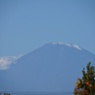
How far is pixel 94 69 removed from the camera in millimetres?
26797

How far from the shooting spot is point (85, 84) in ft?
84.5

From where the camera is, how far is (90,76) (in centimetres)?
2603

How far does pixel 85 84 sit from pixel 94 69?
4.88 ft

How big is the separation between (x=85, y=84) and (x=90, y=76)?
0.63m

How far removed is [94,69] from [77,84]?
160 cm

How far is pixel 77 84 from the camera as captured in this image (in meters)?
26.0

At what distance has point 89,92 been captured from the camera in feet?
83.7

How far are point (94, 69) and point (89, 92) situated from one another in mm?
1889

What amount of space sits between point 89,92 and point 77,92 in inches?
28.0

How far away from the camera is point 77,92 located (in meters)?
25.5

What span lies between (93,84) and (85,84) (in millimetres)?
490

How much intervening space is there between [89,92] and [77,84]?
97cm

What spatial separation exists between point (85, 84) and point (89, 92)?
1.86 feet

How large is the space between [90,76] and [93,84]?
2.07 feet
